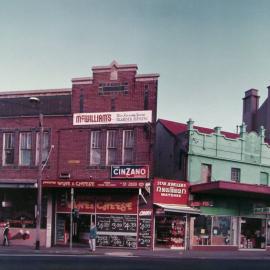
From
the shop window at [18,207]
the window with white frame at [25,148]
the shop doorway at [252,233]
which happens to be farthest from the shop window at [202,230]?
the window with white frame at [25,148]

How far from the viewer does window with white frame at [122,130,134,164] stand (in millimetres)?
32406

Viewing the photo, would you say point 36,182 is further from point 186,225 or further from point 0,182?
point 186,225

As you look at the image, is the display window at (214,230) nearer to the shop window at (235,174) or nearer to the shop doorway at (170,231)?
the shop doorway at (170,231)

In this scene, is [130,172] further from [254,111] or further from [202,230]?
[254,111]

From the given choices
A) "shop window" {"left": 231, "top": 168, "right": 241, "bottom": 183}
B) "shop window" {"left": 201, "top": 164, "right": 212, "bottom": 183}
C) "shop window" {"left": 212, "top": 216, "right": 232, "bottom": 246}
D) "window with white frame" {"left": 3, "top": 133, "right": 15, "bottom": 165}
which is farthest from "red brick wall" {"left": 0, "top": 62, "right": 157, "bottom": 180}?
"shop window" {"left": 231, "top": 168, "right": 241, "bottom": 183}

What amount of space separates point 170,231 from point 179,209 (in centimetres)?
192

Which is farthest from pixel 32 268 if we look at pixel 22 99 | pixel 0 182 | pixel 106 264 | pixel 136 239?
pixel 22 99

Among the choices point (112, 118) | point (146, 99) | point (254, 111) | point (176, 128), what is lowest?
point (176, 128)

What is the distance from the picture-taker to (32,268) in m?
17.9

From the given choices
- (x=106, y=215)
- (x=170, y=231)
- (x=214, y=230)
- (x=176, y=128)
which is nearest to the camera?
(x=106, y=215)

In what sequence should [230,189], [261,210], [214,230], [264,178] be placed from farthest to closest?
[264,178] → [261,210] → [214,230] → [230,189]

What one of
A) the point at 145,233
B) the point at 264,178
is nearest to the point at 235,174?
the point at 264,178

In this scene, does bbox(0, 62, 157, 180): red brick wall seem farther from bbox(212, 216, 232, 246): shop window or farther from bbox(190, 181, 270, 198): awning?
bbox(212, 216, 232, 246): shop window

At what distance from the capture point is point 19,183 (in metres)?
32.7
